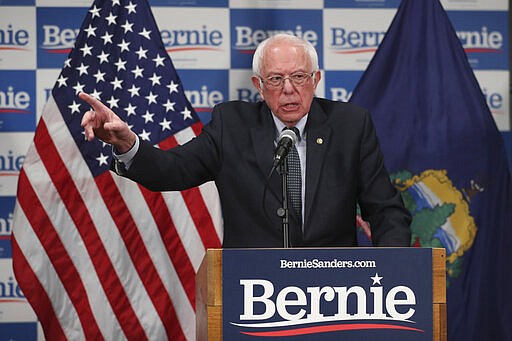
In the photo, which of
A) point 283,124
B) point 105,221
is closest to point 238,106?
point 283,124

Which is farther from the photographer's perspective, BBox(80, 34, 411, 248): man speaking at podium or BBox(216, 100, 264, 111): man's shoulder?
BBox(216, 100, 264, 111): man's shoulder

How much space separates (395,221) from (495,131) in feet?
5.74

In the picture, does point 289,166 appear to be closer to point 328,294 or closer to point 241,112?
point 241,112

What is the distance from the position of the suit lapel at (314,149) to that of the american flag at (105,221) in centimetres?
142

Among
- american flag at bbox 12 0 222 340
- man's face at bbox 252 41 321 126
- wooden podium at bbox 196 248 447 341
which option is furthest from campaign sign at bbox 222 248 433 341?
american flag at bbox 12 0 222 340

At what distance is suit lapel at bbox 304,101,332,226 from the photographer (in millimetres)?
2670

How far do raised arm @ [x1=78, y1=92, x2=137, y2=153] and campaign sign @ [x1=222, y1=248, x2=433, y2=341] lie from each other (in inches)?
23.5

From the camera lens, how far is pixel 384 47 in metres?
4.32

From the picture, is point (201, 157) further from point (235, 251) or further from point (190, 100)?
point (190, 100)

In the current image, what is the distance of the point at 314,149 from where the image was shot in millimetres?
2730

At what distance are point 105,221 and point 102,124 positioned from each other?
1.73 metres

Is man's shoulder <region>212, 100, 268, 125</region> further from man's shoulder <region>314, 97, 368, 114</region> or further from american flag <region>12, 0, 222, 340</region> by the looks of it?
american flag <region>12, 0, 222, 340</region>

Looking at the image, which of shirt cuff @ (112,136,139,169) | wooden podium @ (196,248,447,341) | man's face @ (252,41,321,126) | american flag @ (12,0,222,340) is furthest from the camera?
american flag @ (12,0,222,340)

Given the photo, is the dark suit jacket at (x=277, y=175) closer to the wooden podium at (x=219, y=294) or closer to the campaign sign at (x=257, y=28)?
the wooden podium at (x=219, y=294)
